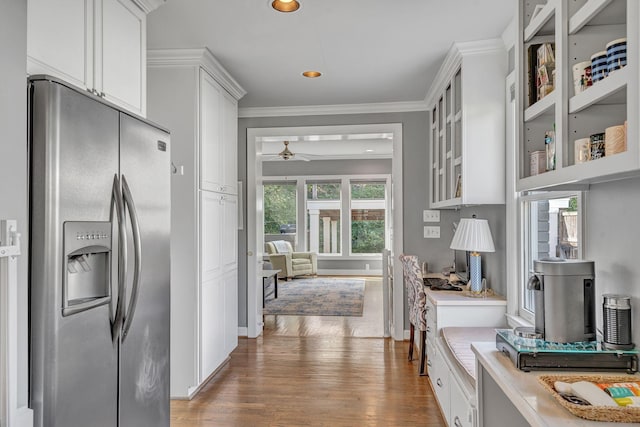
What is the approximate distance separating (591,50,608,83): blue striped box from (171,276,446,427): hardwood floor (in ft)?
7.43

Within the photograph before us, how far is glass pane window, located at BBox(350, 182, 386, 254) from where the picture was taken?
9.77 metres

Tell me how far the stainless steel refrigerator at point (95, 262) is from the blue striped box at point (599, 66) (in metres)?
1.68

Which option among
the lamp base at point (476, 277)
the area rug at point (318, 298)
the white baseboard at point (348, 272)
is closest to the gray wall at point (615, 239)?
the lamp base at point (476, 277)

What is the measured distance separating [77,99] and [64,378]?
0.95 m

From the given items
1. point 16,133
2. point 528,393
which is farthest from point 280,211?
point 528,393

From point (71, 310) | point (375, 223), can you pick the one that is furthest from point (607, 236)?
point (375, 223)

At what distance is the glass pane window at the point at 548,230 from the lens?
2.12 m

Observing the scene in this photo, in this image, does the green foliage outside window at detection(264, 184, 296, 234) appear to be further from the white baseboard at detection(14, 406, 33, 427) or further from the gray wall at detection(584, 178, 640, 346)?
the white baseboard at detection(14, 406, 33, 427)

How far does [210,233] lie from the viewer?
3.44 metres

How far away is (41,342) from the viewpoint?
1.33m

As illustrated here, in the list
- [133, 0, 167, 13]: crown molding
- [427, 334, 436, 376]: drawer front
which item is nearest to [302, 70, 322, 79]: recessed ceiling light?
[133, 0, 167, 13]: crown molding

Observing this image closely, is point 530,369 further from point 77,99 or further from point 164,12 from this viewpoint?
point 164,12

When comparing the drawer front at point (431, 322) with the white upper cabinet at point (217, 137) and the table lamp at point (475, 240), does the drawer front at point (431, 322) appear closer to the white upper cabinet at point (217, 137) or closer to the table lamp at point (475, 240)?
the table lamp at point (475, 240)

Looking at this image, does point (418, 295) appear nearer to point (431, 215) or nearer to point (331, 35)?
point (431, 215)
